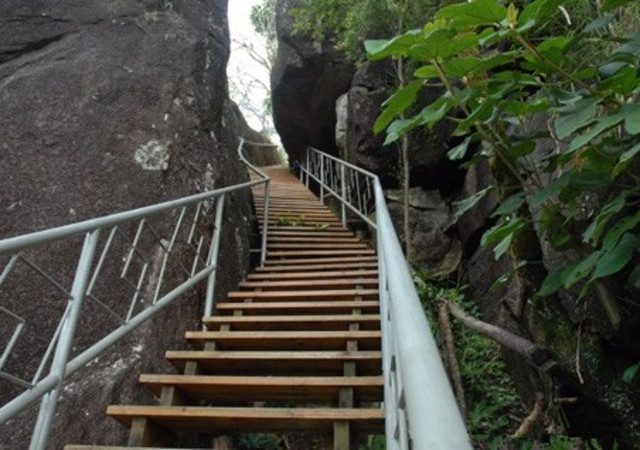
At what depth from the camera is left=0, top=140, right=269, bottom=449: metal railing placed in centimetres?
170

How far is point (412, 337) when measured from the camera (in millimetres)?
625

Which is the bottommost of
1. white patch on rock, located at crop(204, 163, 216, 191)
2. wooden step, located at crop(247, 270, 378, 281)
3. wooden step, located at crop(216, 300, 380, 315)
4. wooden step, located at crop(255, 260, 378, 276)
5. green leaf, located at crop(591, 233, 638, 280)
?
wooden step, located at crop(216, 300, 380, 315)

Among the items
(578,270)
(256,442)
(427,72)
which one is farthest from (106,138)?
(578,270)

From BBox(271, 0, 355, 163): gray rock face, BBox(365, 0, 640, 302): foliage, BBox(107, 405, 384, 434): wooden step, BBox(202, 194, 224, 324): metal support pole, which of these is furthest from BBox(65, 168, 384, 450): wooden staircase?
BBox(271, 0, 355, 163): gray rock face

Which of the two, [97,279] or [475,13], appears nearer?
[475,13]

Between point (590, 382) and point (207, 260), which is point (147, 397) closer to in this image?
point (207, 260)

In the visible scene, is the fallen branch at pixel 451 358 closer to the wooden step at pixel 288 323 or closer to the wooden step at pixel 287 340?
the wooden step at pixel 288 323

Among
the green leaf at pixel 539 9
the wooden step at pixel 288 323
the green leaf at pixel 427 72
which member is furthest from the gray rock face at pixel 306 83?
the green leaf at pixel 539 9

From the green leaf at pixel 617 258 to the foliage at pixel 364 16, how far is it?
4716mm

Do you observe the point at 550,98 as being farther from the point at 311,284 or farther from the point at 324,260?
the point at 324,260

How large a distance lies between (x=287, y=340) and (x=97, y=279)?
48.1 inches

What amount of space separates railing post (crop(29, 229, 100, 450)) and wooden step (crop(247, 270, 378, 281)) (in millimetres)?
2478

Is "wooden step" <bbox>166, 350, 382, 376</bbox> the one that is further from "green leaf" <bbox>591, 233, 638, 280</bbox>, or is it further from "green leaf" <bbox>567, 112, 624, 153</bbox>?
"green leaf" <bbox>567, 112, 624, 153</bbox>

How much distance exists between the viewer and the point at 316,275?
13.8 feet
